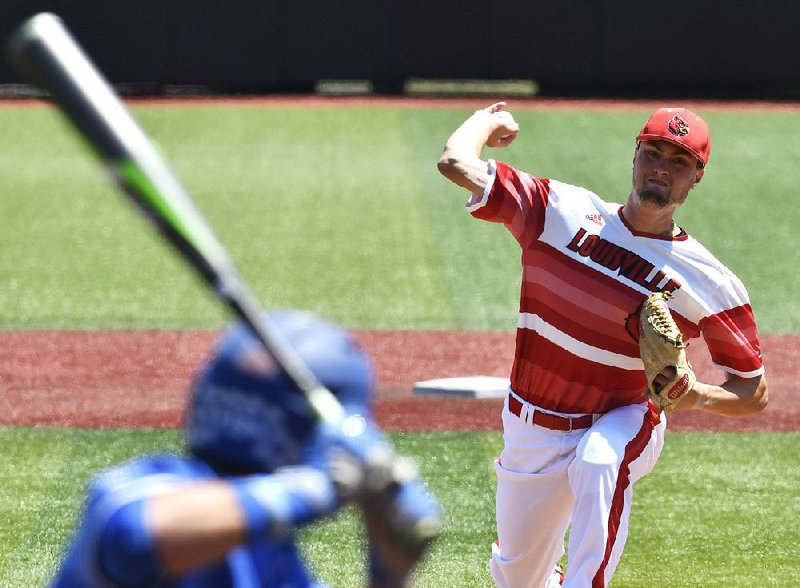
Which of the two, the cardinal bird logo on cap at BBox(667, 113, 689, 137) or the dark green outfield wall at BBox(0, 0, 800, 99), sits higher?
the cardinal bird logo on cap at BBox(667, 113, 689, 137)

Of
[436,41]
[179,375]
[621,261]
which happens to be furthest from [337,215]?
[621,261]

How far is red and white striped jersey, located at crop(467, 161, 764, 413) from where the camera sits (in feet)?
16.5

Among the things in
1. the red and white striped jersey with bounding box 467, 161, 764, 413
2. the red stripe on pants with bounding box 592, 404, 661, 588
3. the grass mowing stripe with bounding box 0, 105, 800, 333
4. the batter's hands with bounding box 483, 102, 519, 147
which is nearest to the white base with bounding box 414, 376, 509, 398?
the grass mowing stripe with bounding box 0, 105, 800, 333

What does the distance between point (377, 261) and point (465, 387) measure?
3876 millimetres

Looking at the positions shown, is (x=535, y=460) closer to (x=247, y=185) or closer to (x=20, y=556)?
(x=20, y=556)

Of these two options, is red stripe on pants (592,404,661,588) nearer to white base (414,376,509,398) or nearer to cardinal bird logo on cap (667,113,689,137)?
cardinal bird logo on cap (667,113,689,137)

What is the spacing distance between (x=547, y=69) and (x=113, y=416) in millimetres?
14056

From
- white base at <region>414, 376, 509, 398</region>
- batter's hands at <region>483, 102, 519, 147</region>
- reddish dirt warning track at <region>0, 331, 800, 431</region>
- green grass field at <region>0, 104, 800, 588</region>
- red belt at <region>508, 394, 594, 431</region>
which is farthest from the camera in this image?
white base at <region>414, 376, 509, 398</region>

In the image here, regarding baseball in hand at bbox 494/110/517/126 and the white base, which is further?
the white base

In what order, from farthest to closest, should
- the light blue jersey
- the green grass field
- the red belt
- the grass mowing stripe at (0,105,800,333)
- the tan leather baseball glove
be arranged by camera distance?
the grass mowing stripe at (0,105,800,333), the green grass field, the red belt, the tan leather baseball glove, the light blue jersey

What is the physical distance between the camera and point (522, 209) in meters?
5.13

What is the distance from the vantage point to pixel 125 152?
238 cm

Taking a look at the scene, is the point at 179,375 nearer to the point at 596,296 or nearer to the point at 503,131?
the point at 503,131

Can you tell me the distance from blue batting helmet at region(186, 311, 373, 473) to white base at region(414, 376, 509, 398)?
253 inches
